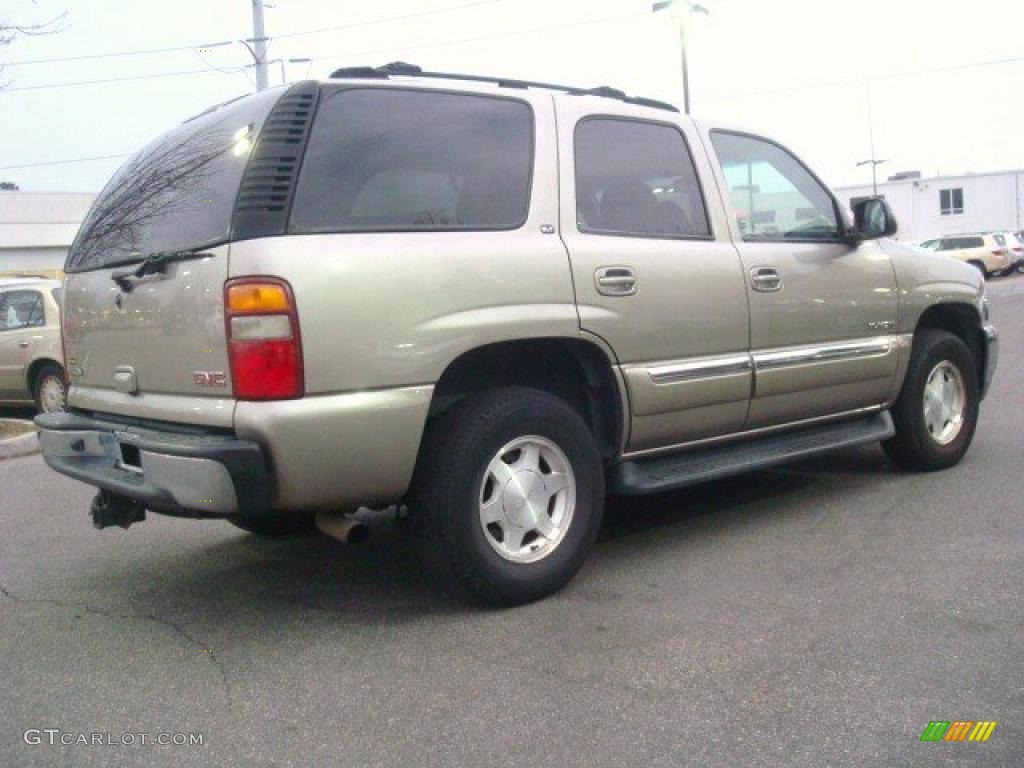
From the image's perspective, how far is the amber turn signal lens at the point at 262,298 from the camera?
338 cm

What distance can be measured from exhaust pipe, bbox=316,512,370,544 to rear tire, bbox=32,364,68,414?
25.8ft

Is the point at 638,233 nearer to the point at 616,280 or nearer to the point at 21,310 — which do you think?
the point at 616,280

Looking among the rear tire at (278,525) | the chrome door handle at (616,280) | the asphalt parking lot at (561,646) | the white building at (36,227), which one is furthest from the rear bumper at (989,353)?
the white building at (36,227)

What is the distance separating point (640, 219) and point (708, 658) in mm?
1939

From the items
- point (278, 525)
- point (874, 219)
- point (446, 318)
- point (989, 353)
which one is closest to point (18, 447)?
point (278, 525)

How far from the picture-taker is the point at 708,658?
3.46 m

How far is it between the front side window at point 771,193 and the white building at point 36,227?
44086 millimetres

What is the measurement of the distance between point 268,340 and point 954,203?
55387 millimetres

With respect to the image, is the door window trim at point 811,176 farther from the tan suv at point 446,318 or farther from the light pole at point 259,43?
the light pole at point 259,43

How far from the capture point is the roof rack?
12.8ft

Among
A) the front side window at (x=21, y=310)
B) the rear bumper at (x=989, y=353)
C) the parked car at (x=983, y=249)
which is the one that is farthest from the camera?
the parked car at (x=983, y=249)

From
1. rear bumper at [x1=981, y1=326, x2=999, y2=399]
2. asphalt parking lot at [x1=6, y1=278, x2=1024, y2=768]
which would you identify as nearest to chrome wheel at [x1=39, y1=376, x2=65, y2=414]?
asphalt parking lot at [x1=6, y1=278, x2=1024, y2=768]

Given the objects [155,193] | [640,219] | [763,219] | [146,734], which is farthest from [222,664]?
[763,219]

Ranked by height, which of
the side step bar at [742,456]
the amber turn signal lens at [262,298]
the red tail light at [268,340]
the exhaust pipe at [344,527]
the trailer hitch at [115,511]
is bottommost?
the side step bar at [742,456]
